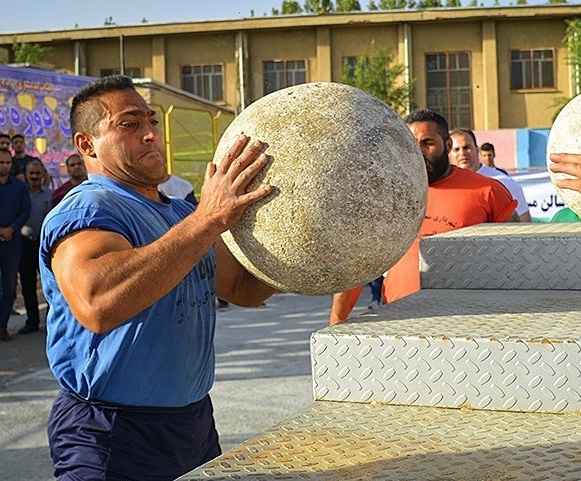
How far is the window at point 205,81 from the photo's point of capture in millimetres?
35875

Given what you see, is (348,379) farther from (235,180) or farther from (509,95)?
(509,95)

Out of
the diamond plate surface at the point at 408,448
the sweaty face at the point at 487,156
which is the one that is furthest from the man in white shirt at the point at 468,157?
the diamond plate surface at the point at 408,448

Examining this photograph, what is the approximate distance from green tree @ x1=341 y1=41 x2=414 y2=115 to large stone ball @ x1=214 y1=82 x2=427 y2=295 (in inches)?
1204

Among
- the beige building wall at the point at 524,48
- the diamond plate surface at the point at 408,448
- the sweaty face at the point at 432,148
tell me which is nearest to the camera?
the diamond plate surface at the point at 408,448

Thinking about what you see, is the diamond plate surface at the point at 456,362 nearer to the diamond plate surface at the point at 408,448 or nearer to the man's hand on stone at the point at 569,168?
the diamond plate surface at the point at 408,448

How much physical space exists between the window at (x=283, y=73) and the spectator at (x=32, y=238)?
2405cm

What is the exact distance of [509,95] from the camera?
34656 mm

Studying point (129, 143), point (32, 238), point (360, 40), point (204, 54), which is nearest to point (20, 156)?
point (32, 238)

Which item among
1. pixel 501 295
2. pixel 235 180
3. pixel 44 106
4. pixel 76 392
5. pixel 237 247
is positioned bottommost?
pixel 76 392

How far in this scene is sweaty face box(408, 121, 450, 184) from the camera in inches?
211

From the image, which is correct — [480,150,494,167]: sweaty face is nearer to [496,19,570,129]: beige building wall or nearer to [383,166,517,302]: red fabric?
[383,166,517,302]: red fabric

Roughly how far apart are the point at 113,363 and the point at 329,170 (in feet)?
3.58

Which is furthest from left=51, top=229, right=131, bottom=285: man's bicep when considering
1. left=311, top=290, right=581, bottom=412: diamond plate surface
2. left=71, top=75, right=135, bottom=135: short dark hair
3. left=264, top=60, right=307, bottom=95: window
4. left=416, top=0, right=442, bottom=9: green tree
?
left=416, top=0, right=442, bottom=9: green tree

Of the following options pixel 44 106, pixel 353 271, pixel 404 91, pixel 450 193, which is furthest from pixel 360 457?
pixel 404 91
